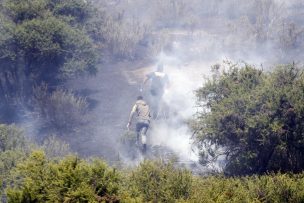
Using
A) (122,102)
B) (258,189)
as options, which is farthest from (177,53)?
(258,189)

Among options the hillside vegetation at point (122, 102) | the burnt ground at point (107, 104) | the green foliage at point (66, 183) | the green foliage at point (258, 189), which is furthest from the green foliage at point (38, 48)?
the green foliage at point (66, 183)

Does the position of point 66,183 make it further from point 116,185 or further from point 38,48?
point 38,48

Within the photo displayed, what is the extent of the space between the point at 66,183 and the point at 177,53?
56.1ft

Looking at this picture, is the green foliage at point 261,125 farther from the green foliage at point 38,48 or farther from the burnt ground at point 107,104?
the green foliage at point 38,48

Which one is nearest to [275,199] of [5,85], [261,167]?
[261,167]

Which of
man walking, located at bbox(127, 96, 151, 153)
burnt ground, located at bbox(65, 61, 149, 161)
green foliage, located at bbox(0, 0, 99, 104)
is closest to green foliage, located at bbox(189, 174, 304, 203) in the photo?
burnt ground, located at bbox(65, 61, 149, 161)

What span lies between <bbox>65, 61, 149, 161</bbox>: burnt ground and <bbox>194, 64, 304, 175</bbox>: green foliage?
381 cm

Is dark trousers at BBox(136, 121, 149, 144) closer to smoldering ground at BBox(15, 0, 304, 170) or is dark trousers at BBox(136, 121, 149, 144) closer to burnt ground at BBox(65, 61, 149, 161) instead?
smoldering ground at BBox(15, 0, 304, 170)

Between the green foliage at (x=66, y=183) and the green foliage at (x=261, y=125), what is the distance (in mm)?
4514

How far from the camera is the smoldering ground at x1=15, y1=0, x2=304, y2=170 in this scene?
54.3 feet

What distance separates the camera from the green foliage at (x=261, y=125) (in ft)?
37.6

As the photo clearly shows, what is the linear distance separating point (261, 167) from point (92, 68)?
9694 mm

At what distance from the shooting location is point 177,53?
79.7 feet

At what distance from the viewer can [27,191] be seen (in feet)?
25.3
